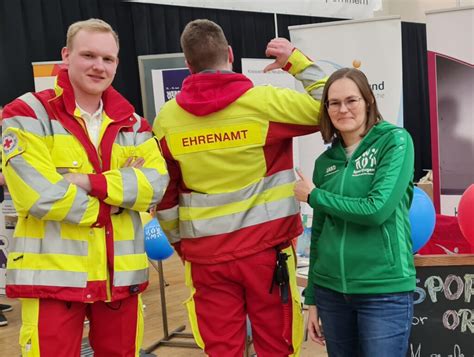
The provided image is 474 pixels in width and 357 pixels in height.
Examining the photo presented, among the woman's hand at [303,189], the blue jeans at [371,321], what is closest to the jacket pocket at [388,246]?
the blue jeans at [371,321]

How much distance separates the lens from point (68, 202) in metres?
1.74

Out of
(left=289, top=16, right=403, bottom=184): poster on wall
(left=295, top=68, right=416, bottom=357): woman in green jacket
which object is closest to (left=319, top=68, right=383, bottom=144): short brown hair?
(left=295, top=68, right=416, bottom=357): woman in green jacket

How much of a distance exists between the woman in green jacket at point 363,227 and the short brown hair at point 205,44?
0.41m

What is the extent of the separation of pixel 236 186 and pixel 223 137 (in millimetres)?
178

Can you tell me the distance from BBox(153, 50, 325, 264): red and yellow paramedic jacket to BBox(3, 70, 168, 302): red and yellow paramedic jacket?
21cm

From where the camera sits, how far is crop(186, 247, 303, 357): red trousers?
206 centimetres

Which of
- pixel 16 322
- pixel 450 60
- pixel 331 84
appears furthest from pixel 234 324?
pixel 16 322

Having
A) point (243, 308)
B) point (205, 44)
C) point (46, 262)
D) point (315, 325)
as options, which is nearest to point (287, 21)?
point (205, 44)

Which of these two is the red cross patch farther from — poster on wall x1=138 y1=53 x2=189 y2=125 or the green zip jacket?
poster on wall x1=138 y1=53 x2=189 y2=125

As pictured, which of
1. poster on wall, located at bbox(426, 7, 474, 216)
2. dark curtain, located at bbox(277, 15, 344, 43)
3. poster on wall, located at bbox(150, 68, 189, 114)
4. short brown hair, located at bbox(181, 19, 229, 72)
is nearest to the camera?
short brown hair, located at bbox(181, 19, 229, 72)

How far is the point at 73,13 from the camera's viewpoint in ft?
18.9

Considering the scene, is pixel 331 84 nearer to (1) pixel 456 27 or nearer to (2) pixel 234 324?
(2) pixel 234 324

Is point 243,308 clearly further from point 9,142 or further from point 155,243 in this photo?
point 155,243

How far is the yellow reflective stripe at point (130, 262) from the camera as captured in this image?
1860mm
